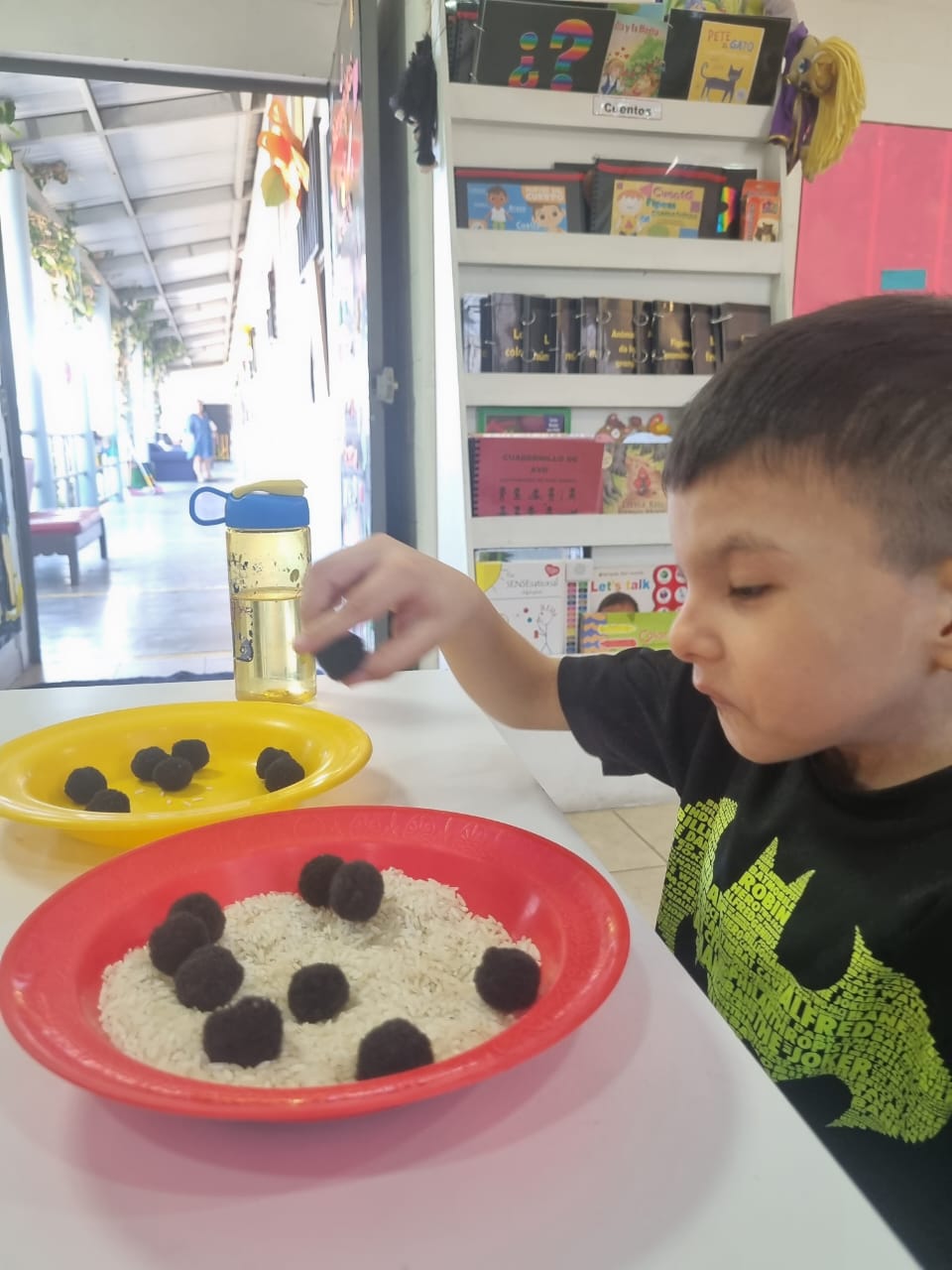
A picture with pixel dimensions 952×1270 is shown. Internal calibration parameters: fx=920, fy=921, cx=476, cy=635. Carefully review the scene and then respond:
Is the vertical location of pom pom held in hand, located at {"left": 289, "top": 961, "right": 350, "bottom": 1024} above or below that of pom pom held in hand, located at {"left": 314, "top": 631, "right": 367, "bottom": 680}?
below

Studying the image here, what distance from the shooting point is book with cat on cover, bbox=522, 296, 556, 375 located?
174 centimetres

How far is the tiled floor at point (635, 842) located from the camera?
1595 mm

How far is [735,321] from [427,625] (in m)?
1.42

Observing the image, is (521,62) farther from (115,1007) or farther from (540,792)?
(115,1007)

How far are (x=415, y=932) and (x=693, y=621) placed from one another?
211 millimetres

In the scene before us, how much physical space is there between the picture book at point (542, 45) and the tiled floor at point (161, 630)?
1.40 metres

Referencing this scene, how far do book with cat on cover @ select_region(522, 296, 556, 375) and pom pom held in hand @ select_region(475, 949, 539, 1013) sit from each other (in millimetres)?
1511

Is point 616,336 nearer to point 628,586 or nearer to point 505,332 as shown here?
point 505,332

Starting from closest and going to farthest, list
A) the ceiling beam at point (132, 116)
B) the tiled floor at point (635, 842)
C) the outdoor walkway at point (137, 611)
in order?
the tiled floor at point (635, 842) < the outdoor walkway at point (137, 611) < the ceiling beam at point (132, 116)

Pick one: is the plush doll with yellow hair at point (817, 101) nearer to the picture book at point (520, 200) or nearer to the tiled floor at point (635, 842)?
the picture book at point (520, 200)

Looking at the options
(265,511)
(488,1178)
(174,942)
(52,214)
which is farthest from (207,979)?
(52,214)

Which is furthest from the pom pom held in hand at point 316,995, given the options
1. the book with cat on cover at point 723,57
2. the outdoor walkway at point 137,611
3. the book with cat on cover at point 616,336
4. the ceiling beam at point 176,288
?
the ceiling beam at point 176,288

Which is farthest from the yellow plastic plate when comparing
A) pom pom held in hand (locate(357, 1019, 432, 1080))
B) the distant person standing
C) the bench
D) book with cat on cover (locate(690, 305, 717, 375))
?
the distant person standing

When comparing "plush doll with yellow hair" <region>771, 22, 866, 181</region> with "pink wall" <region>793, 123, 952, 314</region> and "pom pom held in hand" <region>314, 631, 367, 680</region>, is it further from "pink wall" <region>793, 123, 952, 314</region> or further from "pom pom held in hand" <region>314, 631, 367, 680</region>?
A: "pom pom held in hand" <region>314, 631, 367, 680</region>
